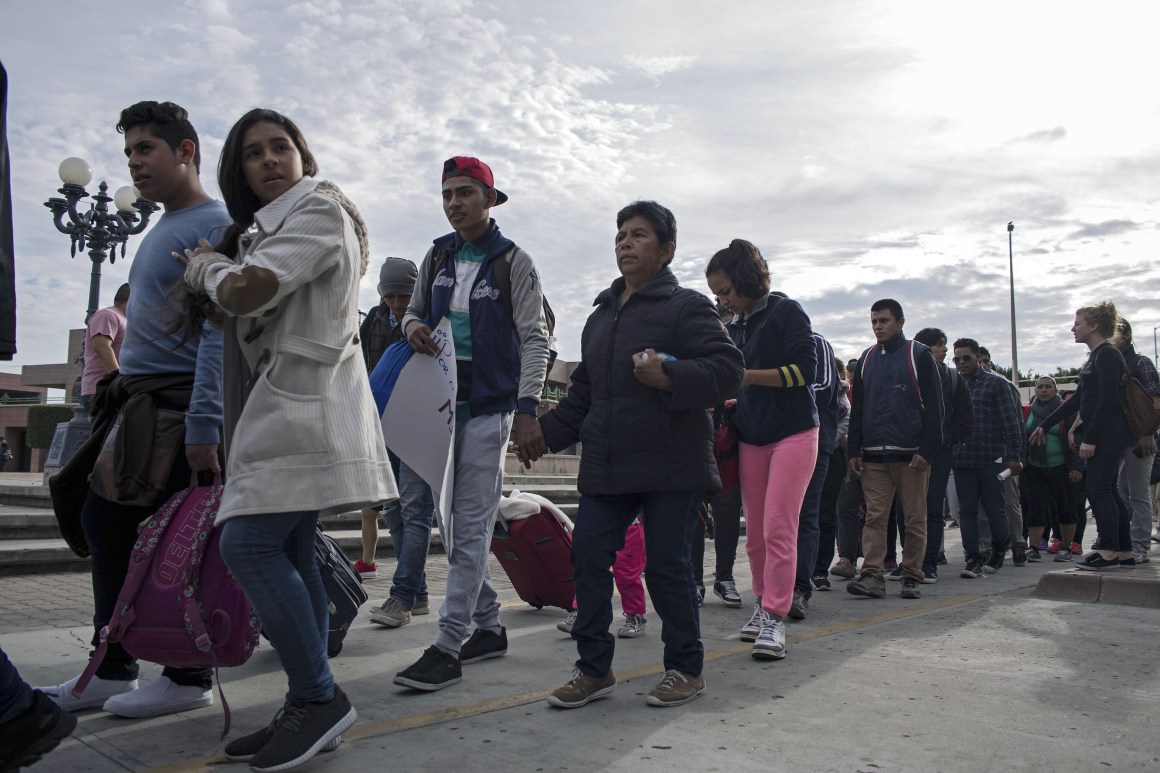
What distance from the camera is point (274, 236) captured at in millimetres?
2658

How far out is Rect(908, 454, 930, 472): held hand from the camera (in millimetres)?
6535

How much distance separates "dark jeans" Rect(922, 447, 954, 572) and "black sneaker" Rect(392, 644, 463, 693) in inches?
192

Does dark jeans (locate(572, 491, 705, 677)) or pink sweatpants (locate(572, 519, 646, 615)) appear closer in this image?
dark jeans (locate(572, 491, 705, 677))

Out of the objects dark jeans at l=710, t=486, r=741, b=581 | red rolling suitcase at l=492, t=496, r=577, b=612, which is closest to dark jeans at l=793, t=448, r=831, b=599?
dark jeans at l=710, t=486, r=741, b=581

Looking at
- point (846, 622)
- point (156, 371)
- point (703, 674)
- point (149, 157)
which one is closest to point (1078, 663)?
point (846, 622)

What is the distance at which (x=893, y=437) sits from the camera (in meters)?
6.62

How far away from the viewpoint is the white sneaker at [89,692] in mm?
3189

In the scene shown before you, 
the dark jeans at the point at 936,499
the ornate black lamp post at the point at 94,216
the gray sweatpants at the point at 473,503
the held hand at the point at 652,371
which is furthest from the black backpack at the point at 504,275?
the ornate black lamp post at the point at 94,216

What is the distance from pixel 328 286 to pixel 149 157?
111 centimetres

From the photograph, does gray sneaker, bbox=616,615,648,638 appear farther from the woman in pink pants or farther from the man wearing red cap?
the man wearing red cap

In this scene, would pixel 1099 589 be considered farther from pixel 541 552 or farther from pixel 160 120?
pixel 160 120

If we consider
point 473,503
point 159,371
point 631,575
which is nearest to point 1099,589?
point 631,575

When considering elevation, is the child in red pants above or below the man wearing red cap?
below

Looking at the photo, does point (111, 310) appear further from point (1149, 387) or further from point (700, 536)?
point (1149, 387)
